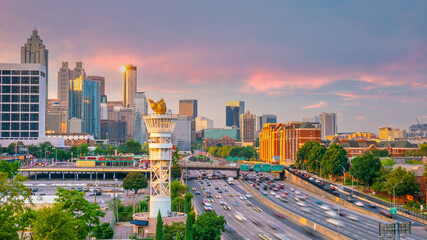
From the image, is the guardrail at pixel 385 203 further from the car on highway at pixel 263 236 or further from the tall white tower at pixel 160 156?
the tall white tower at pixel 160 156

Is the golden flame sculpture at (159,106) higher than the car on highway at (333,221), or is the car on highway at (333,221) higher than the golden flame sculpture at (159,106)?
the golden flame sculpture at (159,106)

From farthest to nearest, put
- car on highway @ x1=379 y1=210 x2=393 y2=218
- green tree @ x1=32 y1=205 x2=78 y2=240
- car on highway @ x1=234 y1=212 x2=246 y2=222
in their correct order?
car on highway @ x1=234 y1=212 x2=246 y2=222 → car on highway @ x1=379 y1=210 x2=393 y2=218 → green tree @ x1=32 y1=205 x2=78 y2=240

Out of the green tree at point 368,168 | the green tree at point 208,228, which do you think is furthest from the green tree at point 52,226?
the green tree at point 368,168

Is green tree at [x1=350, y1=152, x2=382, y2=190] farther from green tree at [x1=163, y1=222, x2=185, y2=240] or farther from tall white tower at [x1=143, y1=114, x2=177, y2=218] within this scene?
green tree at [x1=163, y1=222, x2=185, y2=240]

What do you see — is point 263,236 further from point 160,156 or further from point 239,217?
point 160,156

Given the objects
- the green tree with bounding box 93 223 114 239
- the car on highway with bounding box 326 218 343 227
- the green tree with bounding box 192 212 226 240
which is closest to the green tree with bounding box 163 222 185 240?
the green tree with bounding box 192 212 226 240

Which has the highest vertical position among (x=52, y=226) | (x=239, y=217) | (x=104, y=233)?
(x=52, y=226)

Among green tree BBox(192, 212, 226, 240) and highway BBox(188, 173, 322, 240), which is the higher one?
green tree BBox(192, 212, 226, 240)

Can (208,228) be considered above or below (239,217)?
above

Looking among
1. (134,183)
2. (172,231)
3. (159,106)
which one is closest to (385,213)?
(172,231)
